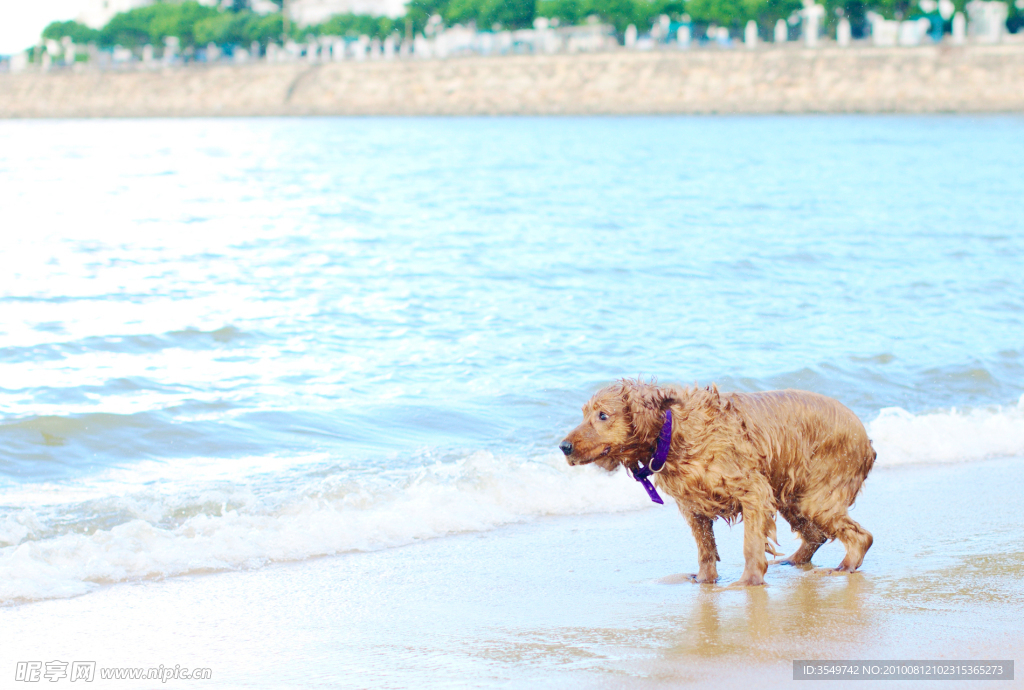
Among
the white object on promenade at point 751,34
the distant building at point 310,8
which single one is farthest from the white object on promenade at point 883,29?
the distant building at point 310,8

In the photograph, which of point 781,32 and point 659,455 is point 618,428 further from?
point 781,32

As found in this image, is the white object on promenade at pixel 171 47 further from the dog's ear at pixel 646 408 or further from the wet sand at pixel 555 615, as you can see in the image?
the dog's ear at pixel 646 408

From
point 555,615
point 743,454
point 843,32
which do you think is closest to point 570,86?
point 843,32

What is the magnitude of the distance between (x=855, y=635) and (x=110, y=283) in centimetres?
1210

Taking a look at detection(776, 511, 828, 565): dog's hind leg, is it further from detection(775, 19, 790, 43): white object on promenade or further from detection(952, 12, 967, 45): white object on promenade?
detection(775, 19, 790, 43): white object on promenade

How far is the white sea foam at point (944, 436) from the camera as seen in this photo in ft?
23.1

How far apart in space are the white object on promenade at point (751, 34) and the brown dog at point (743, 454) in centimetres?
8402

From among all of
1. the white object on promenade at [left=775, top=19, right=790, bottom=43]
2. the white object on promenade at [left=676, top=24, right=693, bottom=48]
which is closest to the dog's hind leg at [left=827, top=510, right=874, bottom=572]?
the white object on promenade at [left=775, top=19, right=790, bottom=43]

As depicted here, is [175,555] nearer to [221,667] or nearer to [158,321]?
[221,667]

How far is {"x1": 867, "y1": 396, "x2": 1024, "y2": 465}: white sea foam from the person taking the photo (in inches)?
277

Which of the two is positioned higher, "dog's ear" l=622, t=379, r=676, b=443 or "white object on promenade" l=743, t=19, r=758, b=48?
"white object on promenade" l=743, t=19, r=758, b=48

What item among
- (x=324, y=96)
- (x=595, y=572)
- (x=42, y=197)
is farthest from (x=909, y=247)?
(x=324, y=96)

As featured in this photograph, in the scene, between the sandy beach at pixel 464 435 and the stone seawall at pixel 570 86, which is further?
the stone seawall at pixel 570 86

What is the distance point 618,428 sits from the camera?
4180 millimetres
